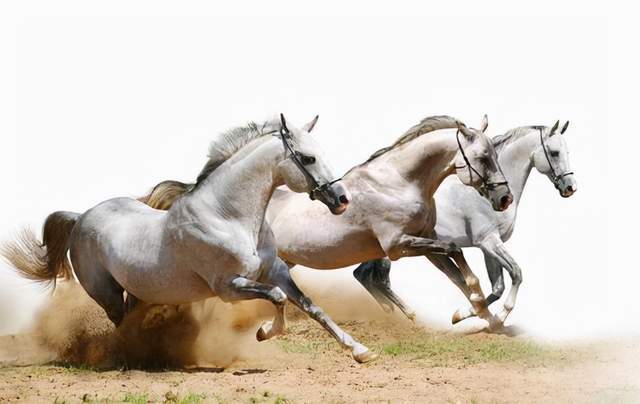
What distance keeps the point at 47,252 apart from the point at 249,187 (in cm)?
289

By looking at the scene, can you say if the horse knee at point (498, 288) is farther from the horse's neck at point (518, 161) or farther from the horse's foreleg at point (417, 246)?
the horse's foreleg at point (417, 246)

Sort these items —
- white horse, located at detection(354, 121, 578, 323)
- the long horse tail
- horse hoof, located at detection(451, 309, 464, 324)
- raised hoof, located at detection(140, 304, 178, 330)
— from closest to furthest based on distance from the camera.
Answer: raised hoof, located at detection(140, 304, 178, 330)
the long horse tail
horse hoof, located at detection(451, 309, 464, 324)
white horse, located at detection(354, 121, 578, 323)

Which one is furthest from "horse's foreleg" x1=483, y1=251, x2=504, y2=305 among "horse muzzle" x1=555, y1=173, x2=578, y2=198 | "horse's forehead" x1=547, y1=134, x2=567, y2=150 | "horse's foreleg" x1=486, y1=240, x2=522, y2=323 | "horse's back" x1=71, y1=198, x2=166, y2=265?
"horse's back" x1=71, y1=198, x2=166, y2=265

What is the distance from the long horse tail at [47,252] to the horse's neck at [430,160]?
130 inches

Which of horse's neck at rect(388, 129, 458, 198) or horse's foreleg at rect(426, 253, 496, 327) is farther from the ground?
horse's neck at rect(388, 129, 458, 198)

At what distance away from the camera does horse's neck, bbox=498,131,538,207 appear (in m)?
12.6

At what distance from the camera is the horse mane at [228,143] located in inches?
377

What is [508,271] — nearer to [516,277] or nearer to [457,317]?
[516,277]

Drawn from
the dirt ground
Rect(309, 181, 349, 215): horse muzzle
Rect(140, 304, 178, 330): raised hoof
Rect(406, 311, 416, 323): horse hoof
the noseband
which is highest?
the noseband

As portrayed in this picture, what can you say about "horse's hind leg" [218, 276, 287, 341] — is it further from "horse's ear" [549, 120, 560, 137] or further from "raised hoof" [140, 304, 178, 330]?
"horse's ear" [549, 120, 560, 137]

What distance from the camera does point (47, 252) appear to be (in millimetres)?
11188

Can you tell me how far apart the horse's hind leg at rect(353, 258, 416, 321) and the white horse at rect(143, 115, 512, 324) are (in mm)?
1111

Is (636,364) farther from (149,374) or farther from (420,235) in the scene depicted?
(149,374)

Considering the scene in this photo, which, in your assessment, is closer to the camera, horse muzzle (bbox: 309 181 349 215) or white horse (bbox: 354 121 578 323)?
horse muzzle (bbox: 309 181 349 215)
